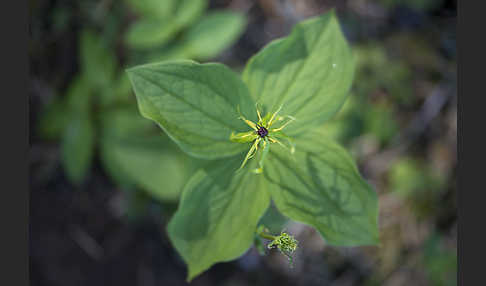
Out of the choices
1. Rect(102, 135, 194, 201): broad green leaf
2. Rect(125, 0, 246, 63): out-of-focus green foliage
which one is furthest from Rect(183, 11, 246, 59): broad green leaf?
Rect(102, 135, 194, 201): broad green leaf

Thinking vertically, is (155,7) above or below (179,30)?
above

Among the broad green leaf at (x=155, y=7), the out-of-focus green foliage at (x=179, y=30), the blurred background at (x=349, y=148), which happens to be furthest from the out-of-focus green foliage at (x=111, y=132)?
the broad green leaf at (x=155, y=7)

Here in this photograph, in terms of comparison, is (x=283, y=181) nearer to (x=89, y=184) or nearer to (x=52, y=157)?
(x=89, y=184)

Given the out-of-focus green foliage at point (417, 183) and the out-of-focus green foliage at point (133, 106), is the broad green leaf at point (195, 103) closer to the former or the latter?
the out-of-focus green foliage at point (133, 106)

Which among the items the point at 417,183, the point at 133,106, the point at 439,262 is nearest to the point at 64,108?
the point at 133,106

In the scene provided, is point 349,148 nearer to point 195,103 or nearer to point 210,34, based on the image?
point 210,34

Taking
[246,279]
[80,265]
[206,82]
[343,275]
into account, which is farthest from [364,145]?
[80,265]
